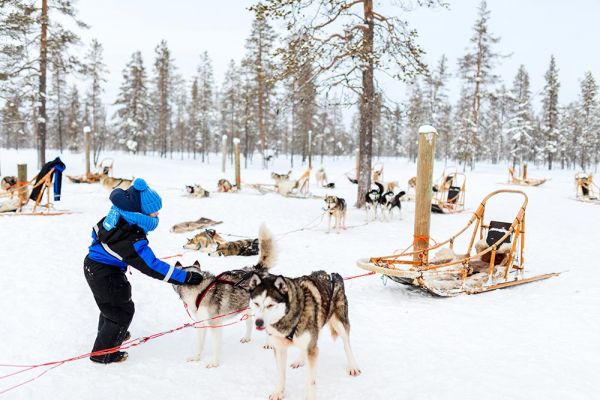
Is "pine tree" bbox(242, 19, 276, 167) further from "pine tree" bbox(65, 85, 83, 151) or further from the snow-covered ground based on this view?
the snow-covered ground

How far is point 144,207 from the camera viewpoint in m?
3.41

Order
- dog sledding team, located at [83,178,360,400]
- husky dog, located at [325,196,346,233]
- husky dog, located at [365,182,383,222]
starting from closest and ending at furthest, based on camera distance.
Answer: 1. dog sledding team, located at [83,178,360,400]
2. husky dog, located at [325,196,346,233]
3. husky dog, located at [365,182,383,222]

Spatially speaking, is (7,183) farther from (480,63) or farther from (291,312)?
(480,63)

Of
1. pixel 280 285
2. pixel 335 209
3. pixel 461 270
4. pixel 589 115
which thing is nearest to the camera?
pixel 280 285

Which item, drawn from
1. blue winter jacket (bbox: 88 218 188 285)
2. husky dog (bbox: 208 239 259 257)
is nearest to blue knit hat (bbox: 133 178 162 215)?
blue winter jacket (bbox: 88 218 188 285)

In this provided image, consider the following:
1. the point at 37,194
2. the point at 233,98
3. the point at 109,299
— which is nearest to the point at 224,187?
the point at 37,194

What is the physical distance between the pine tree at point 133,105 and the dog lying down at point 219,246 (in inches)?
1251

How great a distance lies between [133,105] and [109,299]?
121 feet

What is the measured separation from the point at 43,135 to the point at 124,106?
19.5 metres

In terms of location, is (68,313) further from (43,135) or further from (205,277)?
(43,135)

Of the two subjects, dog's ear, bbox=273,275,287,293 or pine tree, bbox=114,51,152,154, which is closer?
dog's ear, bbox=273,275,287,293

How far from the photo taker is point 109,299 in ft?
11.4

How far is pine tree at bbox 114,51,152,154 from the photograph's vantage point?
117ft

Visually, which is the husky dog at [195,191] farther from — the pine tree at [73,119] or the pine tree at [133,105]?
the pine tree at [73,119]
